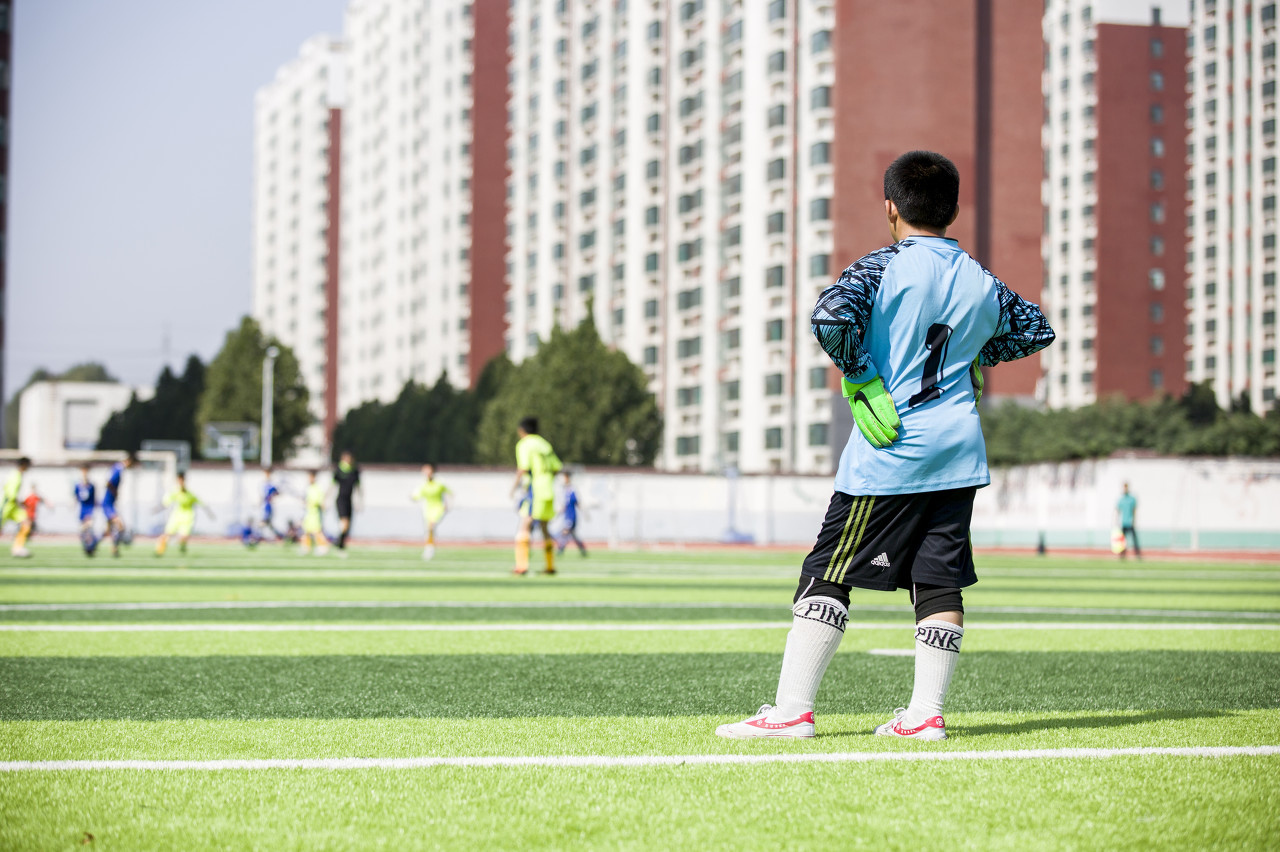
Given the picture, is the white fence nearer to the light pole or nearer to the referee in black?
the referee in black

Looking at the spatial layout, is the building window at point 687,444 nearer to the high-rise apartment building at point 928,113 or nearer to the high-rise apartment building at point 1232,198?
the high-rise apartment building at point 928,113

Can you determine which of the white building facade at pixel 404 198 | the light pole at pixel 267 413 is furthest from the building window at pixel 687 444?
the light pole at pixel 267 413

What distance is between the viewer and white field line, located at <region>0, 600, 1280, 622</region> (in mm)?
11242

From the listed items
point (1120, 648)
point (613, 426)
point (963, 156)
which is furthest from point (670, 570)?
point (963, 156)

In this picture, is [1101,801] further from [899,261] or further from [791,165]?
[791,165]

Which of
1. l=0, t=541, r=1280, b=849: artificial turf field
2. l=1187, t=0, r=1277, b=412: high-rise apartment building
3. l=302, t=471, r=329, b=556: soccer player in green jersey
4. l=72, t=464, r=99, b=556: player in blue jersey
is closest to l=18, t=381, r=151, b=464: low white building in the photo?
l=302, t=471, r=329, b=556: soccer player in green jersey

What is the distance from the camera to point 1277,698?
18.7ft

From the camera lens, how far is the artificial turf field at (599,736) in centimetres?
321

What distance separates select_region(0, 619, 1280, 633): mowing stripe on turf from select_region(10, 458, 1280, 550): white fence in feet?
92.5

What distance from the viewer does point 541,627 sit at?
962 centimetres

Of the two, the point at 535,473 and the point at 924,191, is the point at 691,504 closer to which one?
the point at 535,473

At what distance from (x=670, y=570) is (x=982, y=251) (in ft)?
175

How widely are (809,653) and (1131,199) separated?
4068 inches

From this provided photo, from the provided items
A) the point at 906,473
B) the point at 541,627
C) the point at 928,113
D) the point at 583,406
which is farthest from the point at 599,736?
the point at 928,113
